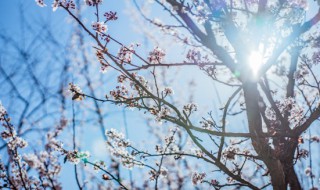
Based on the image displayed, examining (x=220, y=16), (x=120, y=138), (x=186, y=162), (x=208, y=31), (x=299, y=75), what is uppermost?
(x=186, y=162)

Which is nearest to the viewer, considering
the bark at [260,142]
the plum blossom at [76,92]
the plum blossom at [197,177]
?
the bark at [260,142]

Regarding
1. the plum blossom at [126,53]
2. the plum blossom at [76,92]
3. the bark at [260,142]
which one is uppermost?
the plum blossom at [126,53]

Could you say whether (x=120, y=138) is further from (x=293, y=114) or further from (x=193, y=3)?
(x=293, y=114)

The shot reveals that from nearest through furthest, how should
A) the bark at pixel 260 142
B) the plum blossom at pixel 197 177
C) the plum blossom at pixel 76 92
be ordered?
1. the bark at pixel 260 142
2. the plum blossom at pixel 76 92
3. the plum blossom at pixel 197 177

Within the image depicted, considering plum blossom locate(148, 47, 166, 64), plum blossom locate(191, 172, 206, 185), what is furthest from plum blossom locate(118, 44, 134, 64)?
plum blossom locate(191, 172, 206, 185)

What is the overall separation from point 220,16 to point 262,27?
A: 58 centimetres

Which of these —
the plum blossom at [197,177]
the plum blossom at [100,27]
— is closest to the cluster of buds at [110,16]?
the plum blossom at [100,27]

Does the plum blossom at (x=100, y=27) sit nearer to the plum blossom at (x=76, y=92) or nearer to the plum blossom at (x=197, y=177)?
the plum blossom at (x=76, y=92)

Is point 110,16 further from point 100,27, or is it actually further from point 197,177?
point 197,177

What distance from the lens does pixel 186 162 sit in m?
12.0

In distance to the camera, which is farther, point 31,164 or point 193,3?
point 31,164

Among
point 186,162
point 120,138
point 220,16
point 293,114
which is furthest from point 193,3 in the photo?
point 186,162

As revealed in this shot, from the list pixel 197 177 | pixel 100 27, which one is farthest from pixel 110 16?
pixel 197 177

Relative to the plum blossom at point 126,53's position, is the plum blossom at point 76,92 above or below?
below
